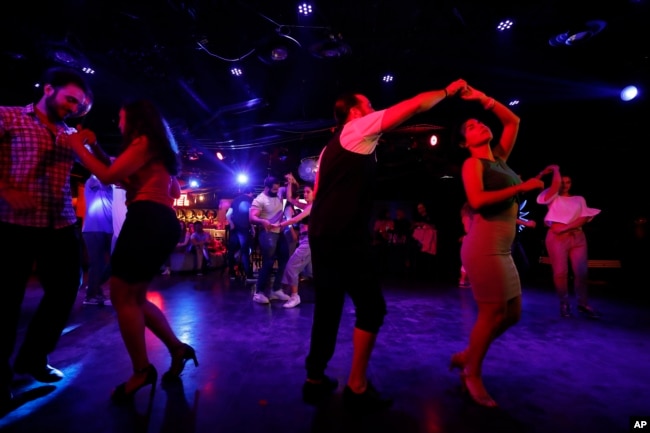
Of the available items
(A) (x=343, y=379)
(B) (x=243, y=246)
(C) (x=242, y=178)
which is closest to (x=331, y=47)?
(B) (x=243, y=246)

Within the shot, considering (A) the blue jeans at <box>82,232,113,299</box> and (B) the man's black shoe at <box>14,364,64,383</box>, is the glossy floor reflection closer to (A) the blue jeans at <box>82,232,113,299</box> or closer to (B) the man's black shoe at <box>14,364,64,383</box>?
(B) the man's black shoe at <box>14,364,64,383</box>

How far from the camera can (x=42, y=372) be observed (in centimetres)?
202

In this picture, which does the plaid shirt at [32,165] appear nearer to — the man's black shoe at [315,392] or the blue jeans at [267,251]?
the man's black shoe at [315,392]

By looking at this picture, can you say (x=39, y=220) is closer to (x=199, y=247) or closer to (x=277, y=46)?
(x=277, y=46)

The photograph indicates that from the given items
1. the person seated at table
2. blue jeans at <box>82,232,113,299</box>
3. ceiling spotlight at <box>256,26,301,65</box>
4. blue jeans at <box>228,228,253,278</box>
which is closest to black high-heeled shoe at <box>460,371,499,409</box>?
blue jeans at <box>82,232,113,299</box>

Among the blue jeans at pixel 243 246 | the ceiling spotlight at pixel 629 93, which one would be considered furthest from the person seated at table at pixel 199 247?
the ceiling spotlight at pixel 629 93

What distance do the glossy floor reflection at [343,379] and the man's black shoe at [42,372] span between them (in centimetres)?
7

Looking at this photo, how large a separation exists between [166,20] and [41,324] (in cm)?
592

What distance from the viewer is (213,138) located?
11383 millimetres

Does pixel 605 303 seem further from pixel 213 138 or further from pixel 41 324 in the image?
pixel 213 138

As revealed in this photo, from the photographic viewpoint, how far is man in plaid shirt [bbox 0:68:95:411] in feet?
5.97

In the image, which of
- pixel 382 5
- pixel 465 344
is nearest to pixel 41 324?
pixel 465 344

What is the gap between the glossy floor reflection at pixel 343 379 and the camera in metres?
1.62

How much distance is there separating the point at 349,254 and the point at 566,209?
407 centimetres
